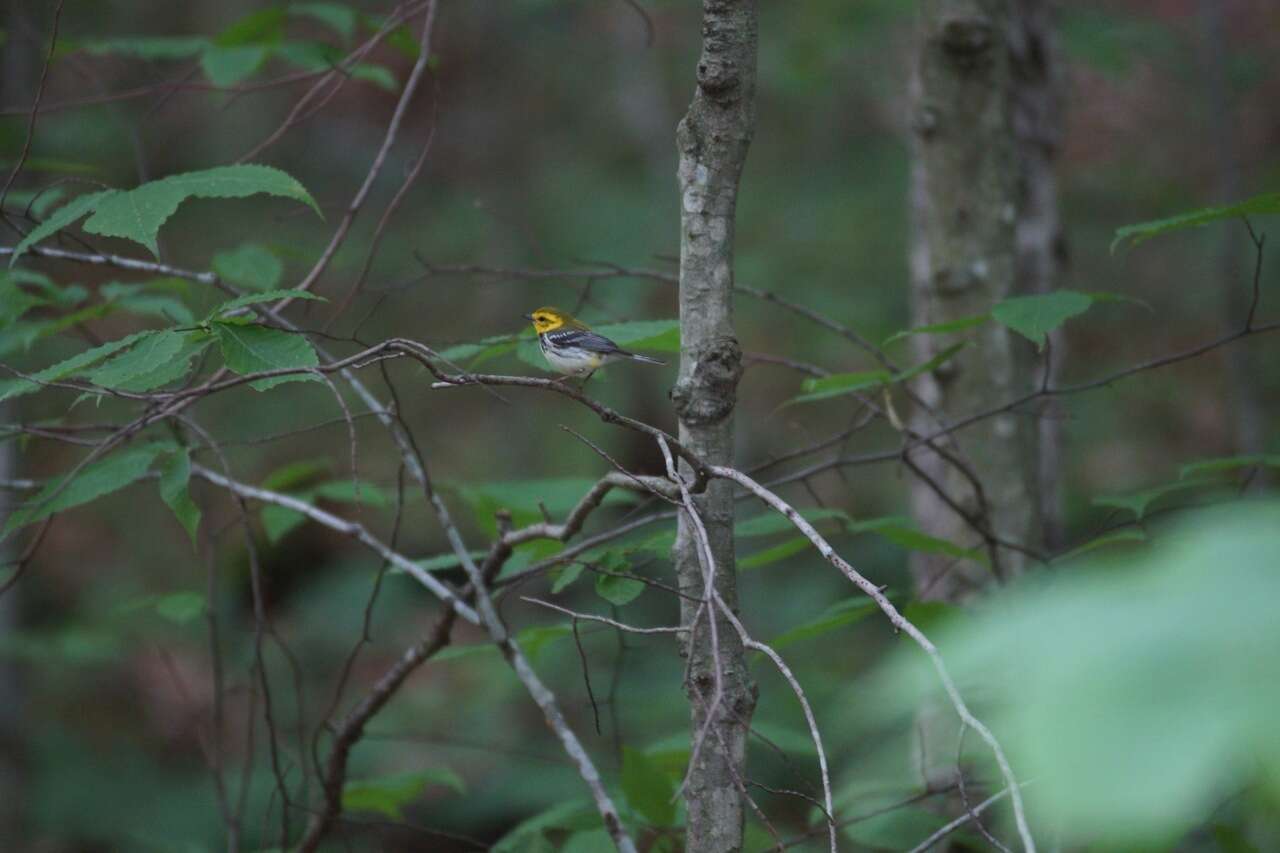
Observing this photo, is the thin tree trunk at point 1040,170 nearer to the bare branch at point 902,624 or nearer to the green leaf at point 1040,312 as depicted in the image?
the green leaf at point 1040,312

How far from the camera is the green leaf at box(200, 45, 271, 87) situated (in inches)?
126

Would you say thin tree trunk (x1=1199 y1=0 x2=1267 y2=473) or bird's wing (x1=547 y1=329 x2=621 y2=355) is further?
thin tree trunk (x1=1199 y1=0 x2=1267 y2=473)

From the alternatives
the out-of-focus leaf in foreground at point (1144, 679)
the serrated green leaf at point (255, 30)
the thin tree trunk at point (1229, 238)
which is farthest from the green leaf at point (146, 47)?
the thin tree trunk at point (1229, 238)

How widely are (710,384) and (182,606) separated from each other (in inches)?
69.2

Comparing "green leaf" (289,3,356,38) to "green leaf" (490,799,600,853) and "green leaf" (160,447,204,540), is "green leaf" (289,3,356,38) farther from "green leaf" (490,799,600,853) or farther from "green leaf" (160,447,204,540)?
"green leaf" (490,799,600,853)

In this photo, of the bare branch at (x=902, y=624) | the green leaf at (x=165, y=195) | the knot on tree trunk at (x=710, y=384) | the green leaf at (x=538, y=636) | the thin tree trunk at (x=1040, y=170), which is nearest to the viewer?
the bare branch at (x=902, y=624)

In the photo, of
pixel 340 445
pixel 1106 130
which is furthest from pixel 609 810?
pixel 1106 130

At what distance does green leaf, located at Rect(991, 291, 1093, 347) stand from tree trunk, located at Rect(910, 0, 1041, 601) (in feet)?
2.69

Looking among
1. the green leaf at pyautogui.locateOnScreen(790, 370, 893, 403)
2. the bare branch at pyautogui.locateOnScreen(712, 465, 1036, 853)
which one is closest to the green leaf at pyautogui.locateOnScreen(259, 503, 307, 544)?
the green leaf at pyautogui.locateOnScreen(790, 370, 893, 403)

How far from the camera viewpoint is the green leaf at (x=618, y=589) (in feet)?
6.45

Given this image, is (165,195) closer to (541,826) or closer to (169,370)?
(169,370)

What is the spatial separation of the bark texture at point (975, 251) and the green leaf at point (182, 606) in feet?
6.76

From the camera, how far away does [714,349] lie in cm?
188

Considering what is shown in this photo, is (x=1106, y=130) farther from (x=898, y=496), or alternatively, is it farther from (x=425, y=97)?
(x=425, y=97)
